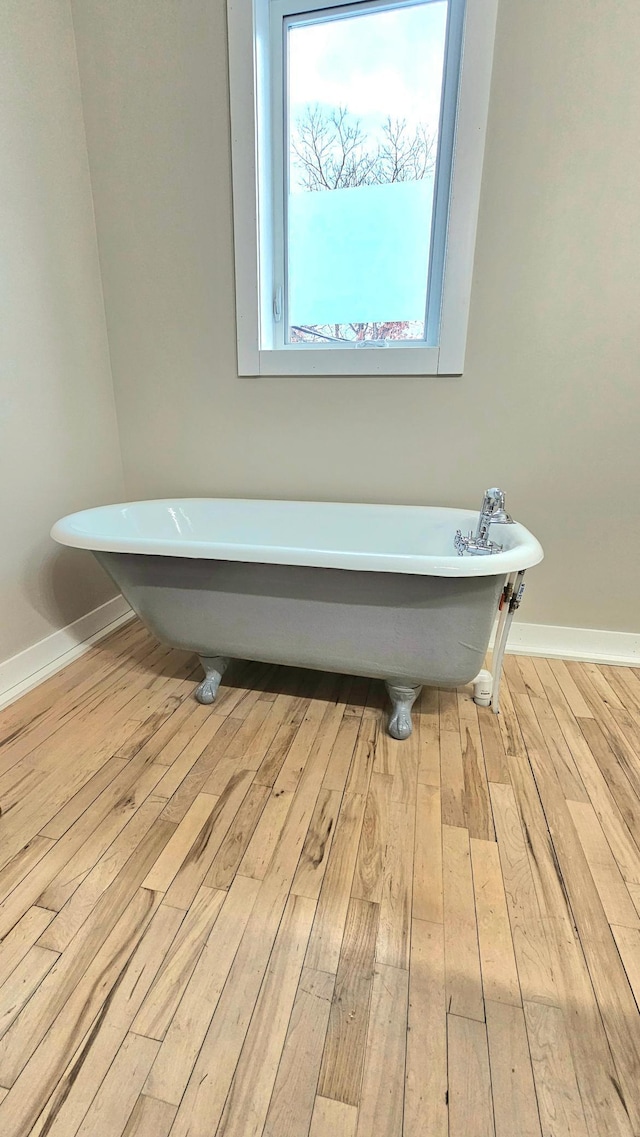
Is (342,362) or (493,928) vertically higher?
(342,362)

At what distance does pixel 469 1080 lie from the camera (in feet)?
2.27

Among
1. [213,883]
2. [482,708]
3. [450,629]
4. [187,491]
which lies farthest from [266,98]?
[213,883]

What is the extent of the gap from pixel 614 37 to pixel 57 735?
8.14 feet

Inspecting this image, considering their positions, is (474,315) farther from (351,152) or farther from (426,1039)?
(426,1039)

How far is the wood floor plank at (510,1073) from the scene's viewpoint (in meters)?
0.65

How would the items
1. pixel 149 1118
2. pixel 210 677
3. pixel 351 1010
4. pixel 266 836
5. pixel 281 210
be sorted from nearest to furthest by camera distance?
pixel 149 1118
pixel 351 1010
pixel 266 836
pixel 210 677
pixel 281 210

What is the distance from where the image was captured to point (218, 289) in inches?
71.0

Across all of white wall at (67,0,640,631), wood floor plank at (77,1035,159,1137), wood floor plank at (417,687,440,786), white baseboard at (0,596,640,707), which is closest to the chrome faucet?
white wall at (67,0,640,631)

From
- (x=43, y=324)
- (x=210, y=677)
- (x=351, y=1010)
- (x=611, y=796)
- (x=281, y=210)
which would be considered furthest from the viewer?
(x=281, y=210)

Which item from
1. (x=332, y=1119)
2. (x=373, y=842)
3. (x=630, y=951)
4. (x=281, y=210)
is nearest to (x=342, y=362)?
(x=281, y=210)

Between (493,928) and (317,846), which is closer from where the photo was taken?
(493,928)

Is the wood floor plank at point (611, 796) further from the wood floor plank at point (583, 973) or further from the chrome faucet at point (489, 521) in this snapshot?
the chrome faucet at point (489, 521)

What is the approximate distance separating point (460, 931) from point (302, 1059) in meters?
0.34

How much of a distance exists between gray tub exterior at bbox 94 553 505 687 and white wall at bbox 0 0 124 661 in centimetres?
51
